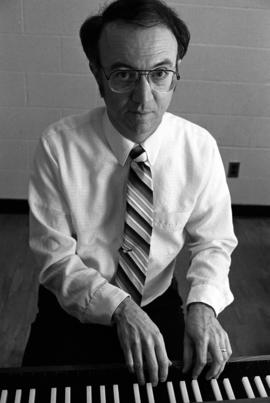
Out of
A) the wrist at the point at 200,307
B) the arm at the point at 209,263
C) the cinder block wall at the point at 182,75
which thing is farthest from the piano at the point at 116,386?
the cinder block wall at the point at 182,75

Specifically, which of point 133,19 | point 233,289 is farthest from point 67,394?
point 233,289

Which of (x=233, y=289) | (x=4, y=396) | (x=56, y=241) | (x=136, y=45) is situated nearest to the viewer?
(x=4, y=396)

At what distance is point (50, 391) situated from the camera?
0.79m

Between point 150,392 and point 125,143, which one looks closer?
point 150,392

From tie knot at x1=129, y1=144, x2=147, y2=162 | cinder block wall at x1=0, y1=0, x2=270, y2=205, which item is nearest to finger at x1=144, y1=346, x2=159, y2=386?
tie knot at x1=129, y1=144, x2=147, y2=162

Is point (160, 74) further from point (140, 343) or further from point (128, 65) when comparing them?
point (140, 343)

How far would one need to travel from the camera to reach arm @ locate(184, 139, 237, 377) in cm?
101

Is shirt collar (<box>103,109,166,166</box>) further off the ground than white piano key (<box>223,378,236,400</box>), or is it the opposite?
shirt collar (<box>103,109,166,166</box>)

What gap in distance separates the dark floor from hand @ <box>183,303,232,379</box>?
1152mm

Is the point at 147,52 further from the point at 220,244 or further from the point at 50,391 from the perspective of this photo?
the point at 50,391

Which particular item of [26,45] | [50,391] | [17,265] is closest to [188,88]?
[26,45]

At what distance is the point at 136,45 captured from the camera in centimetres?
103

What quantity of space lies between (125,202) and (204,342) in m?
0.43

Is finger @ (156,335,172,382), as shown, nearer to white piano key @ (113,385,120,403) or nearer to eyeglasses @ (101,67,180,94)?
white piano key @ (113,385,120,403)
